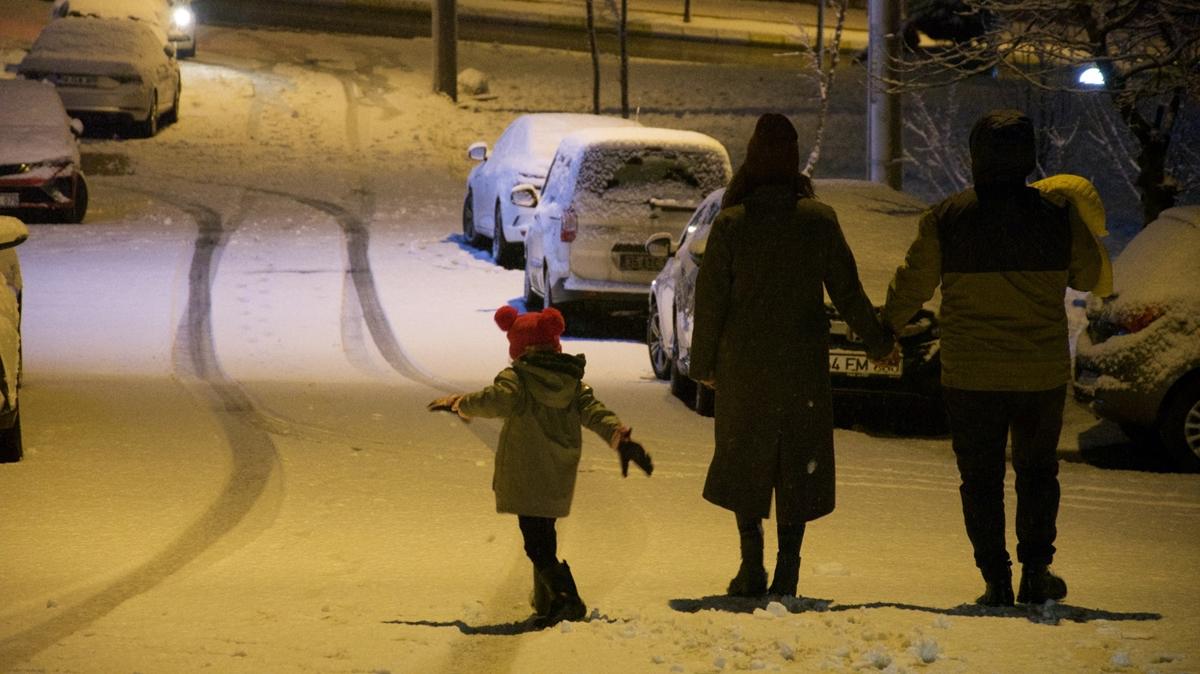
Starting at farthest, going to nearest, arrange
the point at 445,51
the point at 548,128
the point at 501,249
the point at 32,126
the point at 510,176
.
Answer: the point at 445,51 → the point at 32,126 → the point at 548,128 → the point at 501,249 → the point at 510,176

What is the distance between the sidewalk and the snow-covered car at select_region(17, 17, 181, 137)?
1356 cm

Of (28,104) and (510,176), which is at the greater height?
(28,104)

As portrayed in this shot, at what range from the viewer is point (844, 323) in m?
10.9

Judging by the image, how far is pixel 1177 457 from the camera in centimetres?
1002

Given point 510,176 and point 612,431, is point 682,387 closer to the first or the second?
point 612,431

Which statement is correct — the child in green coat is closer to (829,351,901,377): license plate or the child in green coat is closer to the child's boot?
the child's boot

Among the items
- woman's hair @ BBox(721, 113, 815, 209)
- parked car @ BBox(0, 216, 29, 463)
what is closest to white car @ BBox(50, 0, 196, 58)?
parked car @ BBox(0, 216, 29, 463)

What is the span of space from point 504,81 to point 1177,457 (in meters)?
24.0

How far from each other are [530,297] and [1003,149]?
10.8 metres

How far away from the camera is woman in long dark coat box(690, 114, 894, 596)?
6.14 metres

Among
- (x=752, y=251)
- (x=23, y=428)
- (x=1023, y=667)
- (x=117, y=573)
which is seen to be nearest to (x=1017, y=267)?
(x=752, y=251)

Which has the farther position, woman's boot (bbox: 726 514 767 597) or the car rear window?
the car rear window

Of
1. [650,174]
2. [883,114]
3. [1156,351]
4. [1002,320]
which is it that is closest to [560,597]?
[1002,320]

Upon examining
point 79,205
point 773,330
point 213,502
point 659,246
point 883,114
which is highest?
point 773,330
